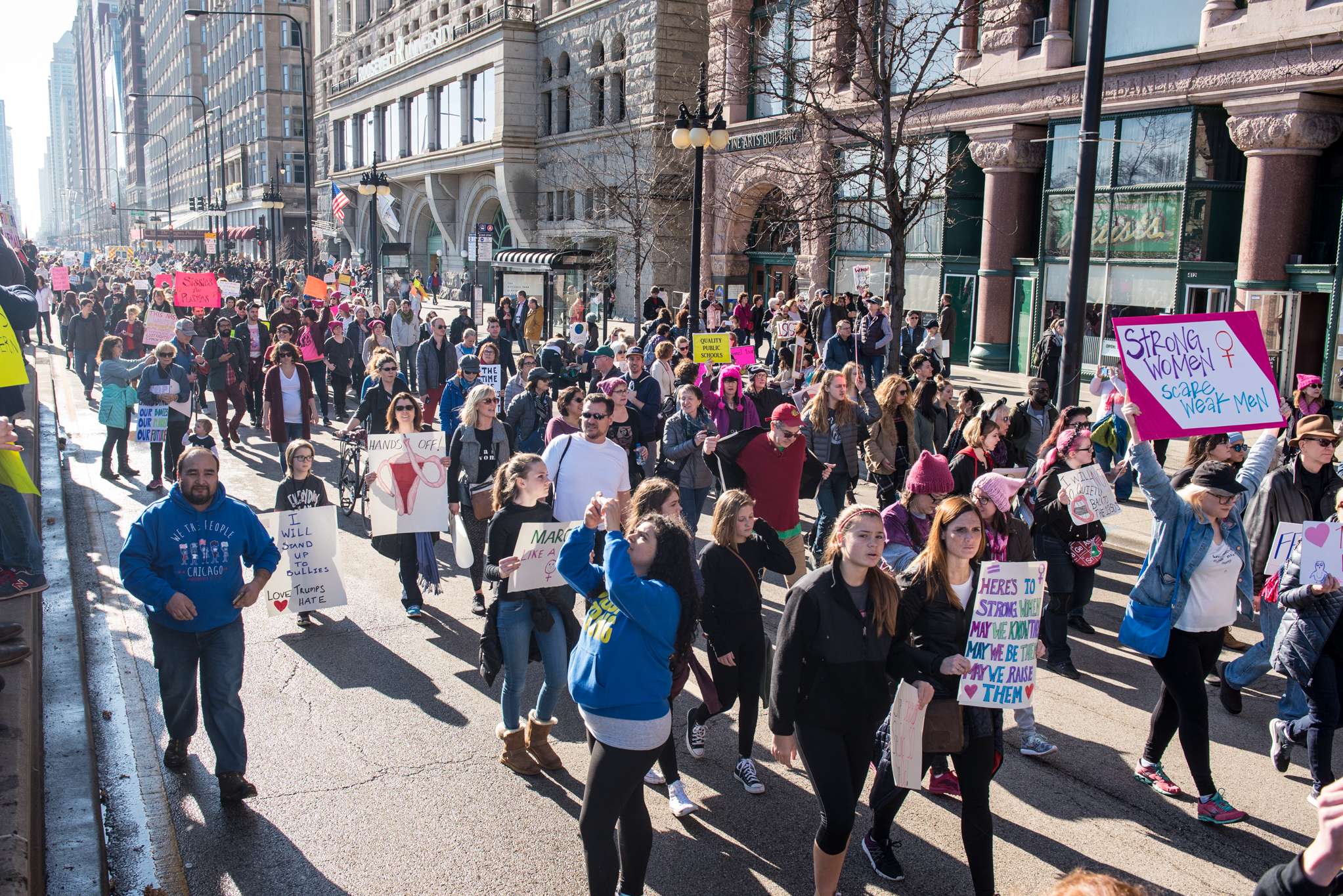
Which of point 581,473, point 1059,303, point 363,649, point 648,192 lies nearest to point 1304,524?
point 581,473

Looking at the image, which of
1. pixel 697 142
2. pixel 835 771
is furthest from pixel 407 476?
pixel 697 142

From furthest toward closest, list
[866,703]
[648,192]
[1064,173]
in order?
[648,192]
[1064,173]
[866,703]

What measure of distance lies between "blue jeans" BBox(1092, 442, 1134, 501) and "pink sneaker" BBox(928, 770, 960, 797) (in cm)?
428

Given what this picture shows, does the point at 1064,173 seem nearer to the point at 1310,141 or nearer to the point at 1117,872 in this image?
the point at 1310,141

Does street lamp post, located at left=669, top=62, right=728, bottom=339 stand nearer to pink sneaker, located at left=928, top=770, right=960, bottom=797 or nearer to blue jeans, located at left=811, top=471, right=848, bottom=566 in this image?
blue jeans, located at left=811, top=471, right=848, bottom=566

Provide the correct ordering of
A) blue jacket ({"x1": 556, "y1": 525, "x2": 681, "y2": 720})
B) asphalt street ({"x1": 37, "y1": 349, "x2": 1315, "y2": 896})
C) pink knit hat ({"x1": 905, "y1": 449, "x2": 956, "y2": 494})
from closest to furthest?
blue jacket ({"x1": 556, "y1": 525, "x2": 681, "y2": 720}) < asphalt street ({"x1": 37, "y1": 349, "x2": 1315, "y2": 896}) < pink knit hat ({"x1": 905, "y1": 449, "x2": 956, "y2": 494})

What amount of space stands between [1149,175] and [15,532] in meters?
19.5

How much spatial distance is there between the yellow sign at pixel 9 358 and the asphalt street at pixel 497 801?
82.0 inches

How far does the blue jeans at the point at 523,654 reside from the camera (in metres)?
5.70

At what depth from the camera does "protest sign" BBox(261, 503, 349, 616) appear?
295 inches

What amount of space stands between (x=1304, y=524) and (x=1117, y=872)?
81.9 inches

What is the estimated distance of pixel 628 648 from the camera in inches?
Result: 162

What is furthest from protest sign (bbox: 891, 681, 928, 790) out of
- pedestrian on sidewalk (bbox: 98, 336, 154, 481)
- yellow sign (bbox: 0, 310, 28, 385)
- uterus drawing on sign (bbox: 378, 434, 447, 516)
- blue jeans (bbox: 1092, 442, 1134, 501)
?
pedestrian on sidewalk (bbox: 98, 336, 154, 481)

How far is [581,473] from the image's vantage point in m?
6.91
